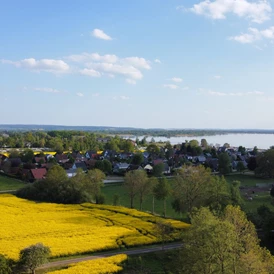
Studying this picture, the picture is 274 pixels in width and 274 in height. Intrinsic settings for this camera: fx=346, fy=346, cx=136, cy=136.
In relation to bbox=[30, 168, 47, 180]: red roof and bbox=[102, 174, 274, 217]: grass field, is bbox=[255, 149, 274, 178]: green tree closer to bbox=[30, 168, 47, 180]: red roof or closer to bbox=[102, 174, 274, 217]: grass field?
bbox=[102, 174, 274, 217]: grass field

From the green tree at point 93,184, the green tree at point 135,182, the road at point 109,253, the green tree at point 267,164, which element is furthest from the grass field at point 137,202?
the green tree at point 267,164

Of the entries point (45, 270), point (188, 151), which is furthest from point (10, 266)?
point (188, 151)

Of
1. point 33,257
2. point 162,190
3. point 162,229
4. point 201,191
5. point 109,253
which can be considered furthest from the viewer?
point 162,190

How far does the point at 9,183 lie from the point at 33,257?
52.0 m

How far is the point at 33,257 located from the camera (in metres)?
22.7

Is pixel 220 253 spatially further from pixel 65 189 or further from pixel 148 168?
pixel 148 168

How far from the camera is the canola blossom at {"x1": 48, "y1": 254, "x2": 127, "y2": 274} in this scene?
23.5 m

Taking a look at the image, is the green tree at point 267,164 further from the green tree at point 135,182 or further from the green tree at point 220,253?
the green tree at point 220,253

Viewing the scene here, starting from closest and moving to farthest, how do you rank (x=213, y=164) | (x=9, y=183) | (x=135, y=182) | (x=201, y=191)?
(x=201, y=191) < (x=135, y=182) < (x=9, y=183) < (x=213, y=164)

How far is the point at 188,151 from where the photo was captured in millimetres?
132000

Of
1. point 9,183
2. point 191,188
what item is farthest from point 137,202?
point 9,183

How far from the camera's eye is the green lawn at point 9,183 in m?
65.4

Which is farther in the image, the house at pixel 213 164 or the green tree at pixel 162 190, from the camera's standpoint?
the house at pixel 213 164

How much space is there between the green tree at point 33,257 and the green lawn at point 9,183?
142ft
